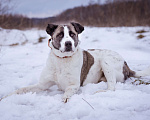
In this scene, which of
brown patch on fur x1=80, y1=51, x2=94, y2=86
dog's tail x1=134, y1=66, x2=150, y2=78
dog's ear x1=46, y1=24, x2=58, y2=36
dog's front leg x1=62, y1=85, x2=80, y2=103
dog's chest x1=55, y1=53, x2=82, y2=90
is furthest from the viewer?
dog's tail x1=134, y1=66, x2=150, y2=78

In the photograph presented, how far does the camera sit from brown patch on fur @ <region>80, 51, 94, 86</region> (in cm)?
282

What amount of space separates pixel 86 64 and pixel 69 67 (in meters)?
0.52

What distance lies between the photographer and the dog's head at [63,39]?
7.77ft

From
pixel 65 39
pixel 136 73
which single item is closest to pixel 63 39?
pixel 65 39

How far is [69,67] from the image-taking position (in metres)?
2.53

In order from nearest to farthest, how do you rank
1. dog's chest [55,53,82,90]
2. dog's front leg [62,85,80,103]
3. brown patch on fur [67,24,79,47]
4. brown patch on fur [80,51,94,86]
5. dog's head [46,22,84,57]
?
dog's front leg [62,85,80,103] < dog's head [46,22,84,57] < dog's chest [55,53,82,90] < brown patch on fur [67,24,79,47] < brown patch on fur [80,51,94,86]

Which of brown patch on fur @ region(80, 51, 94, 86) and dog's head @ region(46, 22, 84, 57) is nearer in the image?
dog's head @ region(46, 22, 84, 57)

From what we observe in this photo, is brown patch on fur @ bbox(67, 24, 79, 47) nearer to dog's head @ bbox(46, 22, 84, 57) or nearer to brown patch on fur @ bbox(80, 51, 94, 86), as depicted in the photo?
dog's head @ bbox(46, 22, 84, 57)

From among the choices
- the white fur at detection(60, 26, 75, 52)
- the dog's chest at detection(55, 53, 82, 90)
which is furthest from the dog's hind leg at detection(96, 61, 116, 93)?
the white fur at detection(60, 26, 75, 52)

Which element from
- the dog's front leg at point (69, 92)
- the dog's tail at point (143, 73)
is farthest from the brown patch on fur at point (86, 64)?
the dog's tail at point (143, 73)

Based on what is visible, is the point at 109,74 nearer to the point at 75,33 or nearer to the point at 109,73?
the point at 109,73

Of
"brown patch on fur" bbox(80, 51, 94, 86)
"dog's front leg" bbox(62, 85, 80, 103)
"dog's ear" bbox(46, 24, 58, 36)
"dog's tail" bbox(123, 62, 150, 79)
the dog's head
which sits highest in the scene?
"dog's ear" bbox(46, 24, 58, 36)

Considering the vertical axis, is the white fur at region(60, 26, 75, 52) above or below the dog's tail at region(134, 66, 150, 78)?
above

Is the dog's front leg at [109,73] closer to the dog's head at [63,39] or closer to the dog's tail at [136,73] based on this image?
the dog's tail at [136,73]
